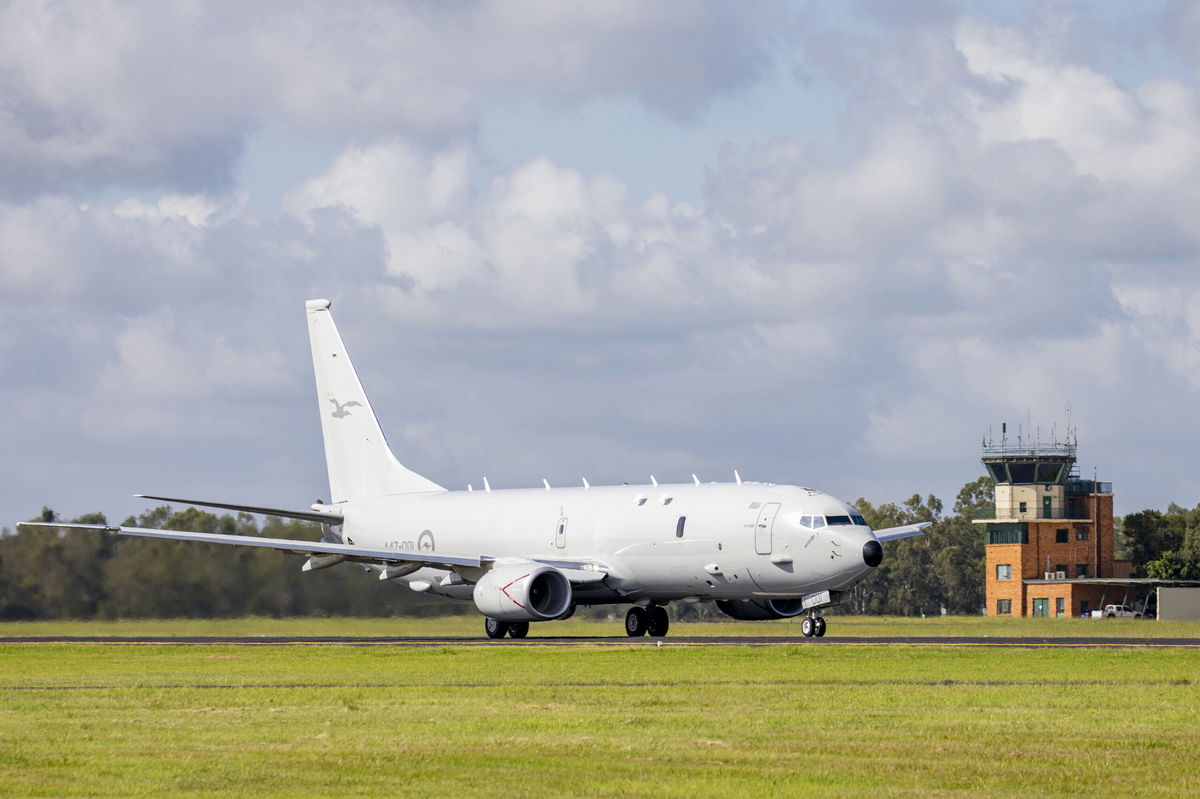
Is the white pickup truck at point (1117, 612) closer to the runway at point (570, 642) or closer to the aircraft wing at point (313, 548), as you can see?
the runway at point (570, 642)

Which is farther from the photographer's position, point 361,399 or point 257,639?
point 361,399

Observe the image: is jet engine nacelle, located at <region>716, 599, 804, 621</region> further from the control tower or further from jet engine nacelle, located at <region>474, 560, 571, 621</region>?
the control tower

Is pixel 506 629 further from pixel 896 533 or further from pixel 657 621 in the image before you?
pixel 896 533

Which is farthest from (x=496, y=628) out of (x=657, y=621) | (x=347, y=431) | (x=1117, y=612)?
(x=1117, y=612)

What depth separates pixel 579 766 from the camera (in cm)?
1711

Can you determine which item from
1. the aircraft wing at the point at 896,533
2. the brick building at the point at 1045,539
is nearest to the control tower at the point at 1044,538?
the brick building at the point at 1045,539

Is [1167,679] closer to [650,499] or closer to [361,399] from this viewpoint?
[650,499]

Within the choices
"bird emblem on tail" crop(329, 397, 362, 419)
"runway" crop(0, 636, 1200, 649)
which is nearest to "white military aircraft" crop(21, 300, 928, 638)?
"runway" crop(0, 636, 1200, 649)

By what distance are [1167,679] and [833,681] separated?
532 cm

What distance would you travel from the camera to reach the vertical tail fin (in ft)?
197

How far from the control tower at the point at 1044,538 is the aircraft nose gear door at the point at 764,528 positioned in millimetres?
76524

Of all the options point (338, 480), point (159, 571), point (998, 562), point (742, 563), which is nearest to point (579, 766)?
point (742, 563)

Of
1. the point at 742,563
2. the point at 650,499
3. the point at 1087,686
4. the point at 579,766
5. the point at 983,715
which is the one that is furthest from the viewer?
the point at 650,499

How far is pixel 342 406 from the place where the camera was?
Answer: 6162 cm
